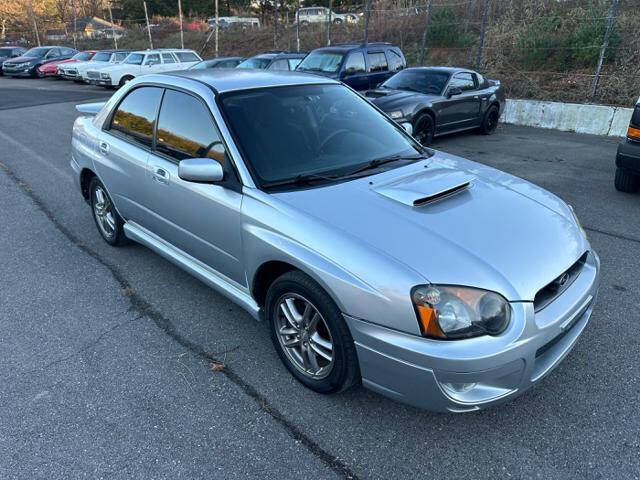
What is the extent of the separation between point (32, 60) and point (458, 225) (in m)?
29.4

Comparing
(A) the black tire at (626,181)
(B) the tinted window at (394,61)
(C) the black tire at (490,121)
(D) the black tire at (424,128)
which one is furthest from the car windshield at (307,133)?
(B) the tinted window at (394,61)

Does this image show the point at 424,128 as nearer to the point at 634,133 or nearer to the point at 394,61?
the point at 634,133

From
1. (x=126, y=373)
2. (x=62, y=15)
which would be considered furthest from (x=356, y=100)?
(x=62, y=15)

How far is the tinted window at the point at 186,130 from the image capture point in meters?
3.14

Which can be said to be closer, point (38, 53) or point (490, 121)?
point (490, 121)

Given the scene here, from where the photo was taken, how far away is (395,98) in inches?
346

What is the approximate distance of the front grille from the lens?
7.68ft

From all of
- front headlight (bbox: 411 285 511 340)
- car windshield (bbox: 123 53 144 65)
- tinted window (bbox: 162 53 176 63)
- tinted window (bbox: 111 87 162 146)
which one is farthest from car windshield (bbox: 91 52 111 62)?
front headlight (bbox: 411 285 511 340)

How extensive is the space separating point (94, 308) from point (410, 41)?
59.5 ft

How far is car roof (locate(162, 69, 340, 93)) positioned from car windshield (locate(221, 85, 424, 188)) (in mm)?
71

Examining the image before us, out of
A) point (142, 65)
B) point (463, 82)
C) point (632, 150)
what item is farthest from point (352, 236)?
point (142, 65)

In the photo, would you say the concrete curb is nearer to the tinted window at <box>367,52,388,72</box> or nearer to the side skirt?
the tinted window at <box>367,52,388,72</box>

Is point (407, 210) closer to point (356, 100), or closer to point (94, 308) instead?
point (356, 100)

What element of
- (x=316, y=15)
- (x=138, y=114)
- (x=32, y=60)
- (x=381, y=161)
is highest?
(x=316, y=15)
